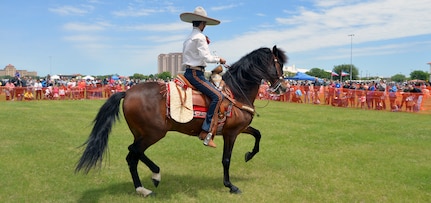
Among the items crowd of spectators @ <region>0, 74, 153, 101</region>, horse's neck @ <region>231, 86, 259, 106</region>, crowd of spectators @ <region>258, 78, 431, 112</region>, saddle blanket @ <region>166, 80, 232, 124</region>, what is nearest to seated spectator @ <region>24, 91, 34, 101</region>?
crowd of spectators @ <region>0, 74, 153, 101</region>

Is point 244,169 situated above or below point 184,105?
below

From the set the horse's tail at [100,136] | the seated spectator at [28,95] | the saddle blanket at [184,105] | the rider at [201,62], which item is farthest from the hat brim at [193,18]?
the seated spectator at [28,95]

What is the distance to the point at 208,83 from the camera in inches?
242

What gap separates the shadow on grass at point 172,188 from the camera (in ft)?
19.7

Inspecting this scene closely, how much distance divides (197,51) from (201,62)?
0.19 m

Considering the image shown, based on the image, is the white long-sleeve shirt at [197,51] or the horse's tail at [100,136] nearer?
the horse's tail at [100,136]

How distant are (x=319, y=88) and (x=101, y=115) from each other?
2372 cm

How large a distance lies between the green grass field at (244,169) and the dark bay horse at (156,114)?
55cm

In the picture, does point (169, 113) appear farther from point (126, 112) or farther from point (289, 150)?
point (289, 150)

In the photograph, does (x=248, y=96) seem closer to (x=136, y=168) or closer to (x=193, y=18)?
(x=193, y=18)

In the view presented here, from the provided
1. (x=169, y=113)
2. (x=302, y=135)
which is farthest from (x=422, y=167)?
(x=169, y=113)

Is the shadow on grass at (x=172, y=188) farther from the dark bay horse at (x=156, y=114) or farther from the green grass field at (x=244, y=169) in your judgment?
the dark bay horse at (x=156, y=114)

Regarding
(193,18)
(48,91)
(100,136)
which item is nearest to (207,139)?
(100,136)

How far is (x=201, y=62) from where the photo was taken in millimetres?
6062
